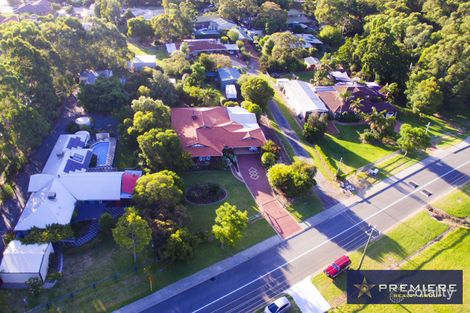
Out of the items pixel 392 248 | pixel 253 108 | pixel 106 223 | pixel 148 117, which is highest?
pixel 148 117

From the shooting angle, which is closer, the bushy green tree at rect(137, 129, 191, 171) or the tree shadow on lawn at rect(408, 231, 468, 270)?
the tree shadow on lawn at rect(408, 231, 468, 270)

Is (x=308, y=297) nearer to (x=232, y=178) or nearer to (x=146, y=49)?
(x=232, y=178)

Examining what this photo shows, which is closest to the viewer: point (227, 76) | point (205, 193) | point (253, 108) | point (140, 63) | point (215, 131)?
point (205, 193)

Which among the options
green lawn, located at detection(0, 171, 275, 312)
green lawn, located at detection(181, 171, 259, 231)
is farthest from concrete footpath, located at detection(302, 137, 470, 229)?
green lawn, located at detection(181, 171, 259, 231)

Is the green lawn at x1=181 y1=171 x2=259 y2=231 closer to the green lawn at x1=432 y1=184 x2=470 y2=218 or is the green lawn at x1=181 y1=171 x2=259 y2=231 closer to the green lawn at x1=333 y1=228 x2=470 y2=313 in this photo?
the green lawn at x1=333 y1=228 x2=470 y2=313

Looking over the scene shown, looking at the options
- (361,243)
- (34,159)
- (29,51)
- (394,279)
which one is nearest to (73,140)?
(34,159)

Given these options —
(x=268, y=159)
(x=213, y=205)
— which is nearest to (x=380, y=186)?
(x=268, y=159)

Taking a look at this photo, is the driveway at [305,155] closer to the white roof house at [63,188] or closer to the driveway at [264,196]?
the driveway at [264,196]
